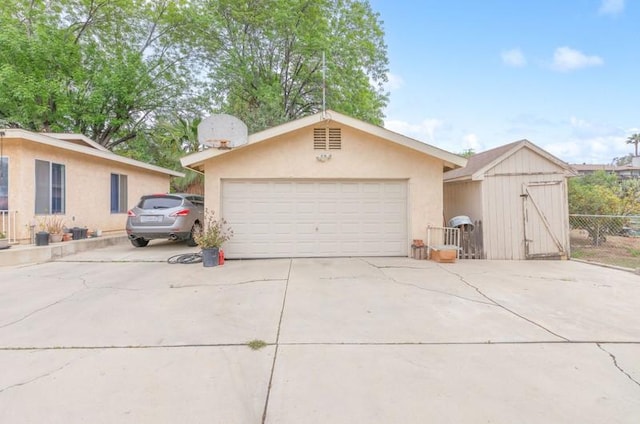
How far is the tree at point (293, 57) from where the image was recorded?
55.0 feet

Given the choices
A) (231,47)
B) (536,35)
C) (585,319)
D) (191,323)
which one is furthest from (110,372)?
(231,47)

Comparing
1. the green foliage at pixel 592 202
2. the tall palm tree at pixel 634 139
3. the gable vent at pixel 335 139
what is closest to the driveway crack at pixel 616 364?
the gable vent at pixel 335 139

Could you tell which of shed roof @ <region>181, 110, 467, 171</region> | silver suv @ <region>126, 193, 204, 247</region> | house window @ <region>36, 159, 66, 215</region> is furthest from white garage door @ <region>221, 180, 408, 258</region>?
house window @ <region>36, 159, 66, 215</region>

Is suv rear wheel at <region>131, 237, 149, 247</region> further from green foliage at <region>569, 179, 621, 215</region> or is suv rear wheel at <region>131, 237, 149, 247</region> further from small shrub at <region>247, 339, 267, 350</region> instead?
green foliage at <region>569, 179, 621, 215</region>

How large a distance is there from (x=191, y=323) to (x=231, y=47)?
18.1 m

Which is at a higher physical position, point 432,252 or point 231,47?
point 231,47

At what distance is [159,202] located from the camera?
9.02 meters

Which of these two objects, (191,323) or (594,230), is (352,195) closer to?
(191,323)

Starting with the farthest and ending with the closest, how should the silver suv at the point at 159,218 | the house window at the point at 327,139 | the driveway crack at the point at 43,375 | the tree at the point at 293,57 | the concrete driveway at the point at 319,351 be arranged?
the tree at the point at 293,57 → the silver suv at the point at 159,218 → the house window at the point at 327,139 → the driveway crack at the point at 43,375 → the concrete driveway at the point at 319,351

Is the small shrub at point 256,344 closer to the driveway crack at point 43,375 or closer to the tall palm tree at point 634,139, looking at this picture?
→ the driveway crack at point 43,375

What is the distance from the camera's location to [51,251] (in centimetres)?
800

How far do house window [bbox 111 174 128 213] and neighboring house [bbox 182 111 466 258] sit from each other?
5.73 metres

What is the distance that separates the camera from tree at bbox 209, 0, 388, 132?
659 inches

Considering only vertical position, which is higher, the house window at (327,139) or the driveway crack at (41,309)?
the house window at (327,139)
